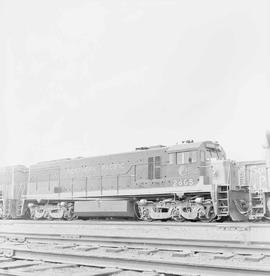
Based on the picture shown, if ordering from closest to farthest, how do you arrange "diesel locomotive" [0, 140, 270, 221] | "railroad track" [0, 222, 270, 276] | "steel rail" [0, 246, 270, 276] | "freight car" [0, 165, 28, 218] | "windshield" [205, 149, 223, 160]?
"steel rail" [0, 246, 270, 276] < "railroad track" [0, 222, 270, 276] < "diesel locomotive" [0, 140, 270, 221] < "windshield" [205, 149, 223, 160] < "freight car" [0, 165, 28, 218]

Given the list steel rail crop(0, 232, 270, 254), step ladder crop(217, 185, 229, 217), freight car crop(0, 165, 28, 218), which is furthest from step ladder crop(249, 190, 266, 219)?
freight car crop(0, 165, 28, 218)

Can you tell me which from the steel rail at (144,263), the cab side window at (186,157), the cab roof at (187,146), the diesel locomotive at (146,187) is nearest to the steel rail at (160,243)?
the steel rail at (144,263)

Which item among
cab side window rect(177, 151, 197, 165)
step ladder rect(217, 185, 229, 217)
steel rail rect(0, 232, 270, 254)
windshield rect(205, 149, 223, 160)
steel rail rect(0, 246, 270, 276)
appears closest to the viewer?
steel rail rect(0, 246, 270, 276)

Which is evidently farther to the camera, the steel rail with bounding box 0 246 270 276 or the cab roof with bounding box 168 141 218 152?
the cab roof with bounding box 168 141 218 152

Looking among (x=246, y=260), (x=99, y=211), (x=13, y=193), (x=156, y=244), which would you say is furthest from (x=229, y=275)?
(x=13, y=193)

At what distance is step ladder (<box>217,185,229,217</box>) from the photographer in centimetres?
1259

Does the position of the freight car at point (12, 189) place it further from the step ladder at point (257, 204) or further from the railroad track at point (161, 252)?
the step ladder at point (257, 204)

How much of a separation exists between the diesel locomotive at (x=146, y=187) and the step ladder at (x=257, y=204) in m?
0.12

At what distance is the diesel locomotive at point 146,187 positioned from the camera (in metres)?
13.2

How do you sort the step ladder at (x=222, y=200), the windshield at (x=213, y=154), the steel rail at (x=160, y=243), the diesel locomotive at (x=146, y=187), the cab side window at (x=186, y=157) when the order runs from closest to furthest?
the steel rail at (x=160, y=243) < the step ladder at (x=222, y=200) < the diesel locomotive at (x=146, y=187) < the cab side window at (x=186, y=157) < the windshield at (x=213, y=154)

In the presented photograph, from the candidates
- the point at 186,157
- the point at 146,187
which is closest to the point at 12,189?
the point at 146,187

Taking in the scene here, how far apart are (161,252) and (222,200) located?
6.12 metres

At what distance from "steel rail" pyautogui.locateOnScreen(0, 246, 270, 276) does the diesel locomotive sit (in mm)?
7315

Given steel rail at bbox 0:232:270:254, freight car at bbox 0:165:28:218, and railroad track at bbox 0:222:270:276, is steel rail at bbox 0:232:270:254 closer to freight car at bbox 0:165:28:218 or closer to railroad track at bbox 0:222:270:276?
railroad track at bbox 0:222:270:276
